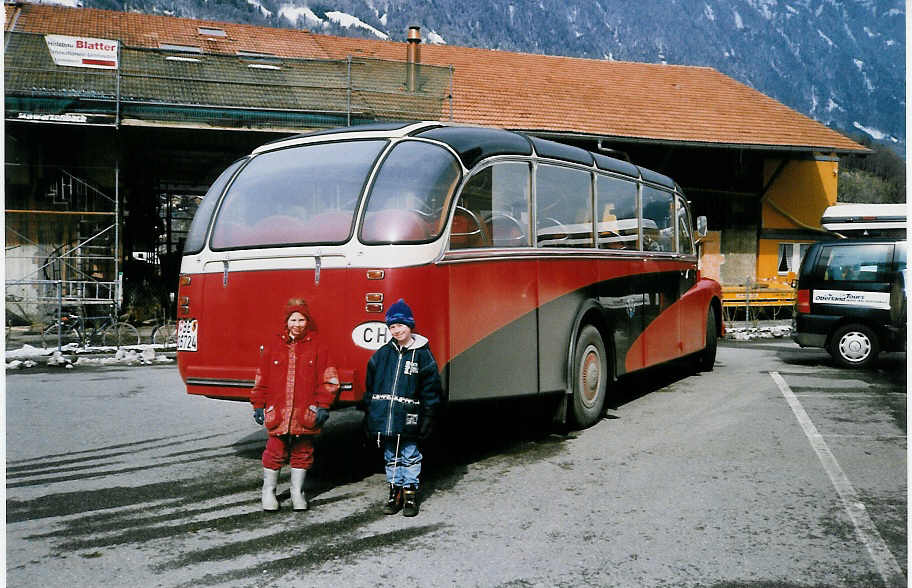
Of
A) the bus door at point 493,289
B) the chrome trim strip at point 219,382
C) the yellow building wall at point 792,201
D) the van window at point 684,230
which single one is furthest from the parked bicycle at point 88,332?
the yellow building wall at point 792,201

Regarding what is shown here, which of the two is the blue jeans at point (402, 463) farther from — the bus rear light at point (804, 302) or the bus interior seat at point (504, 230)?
the bus rear light at point (804, 302)

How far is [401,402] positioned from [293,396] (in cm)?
67

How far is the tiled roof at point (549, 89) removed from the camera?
973 inches

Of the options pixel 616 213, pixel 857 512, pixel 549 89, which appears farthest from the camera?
pixel 549 89

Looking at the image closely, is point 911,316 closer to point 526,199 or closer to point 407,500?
point 526,199

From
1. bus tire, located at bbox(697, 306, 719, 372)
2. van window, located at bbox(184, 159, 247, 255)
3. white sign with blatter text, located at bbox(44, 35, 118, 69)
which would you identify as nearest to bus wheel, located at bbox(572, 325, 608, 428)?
van window, located at bbox(184, 159, 247, 255)

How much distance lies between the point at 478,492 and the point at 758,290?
838 inches

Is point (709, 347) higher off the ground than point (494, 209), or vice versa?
point (494, 209)

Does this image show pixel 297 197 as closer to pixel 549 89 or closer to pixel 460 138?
pixel 460 138

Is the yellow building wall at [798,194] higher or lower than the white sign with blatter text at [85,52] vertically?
lower

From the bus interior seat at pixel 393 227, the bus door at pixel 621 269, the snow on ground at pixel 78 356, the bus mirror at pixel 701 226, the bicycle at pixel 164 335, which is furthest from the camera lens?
the bicycle at pixel 164 335

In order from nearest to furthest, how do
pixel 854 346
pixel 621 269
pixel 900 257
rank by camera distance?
pixel 621 269 → pixel 900 257 → pixel 854 346

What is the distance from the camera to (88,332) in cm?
1512

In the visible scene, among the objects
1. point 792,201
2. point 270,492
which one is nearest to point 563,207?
point 270,492
